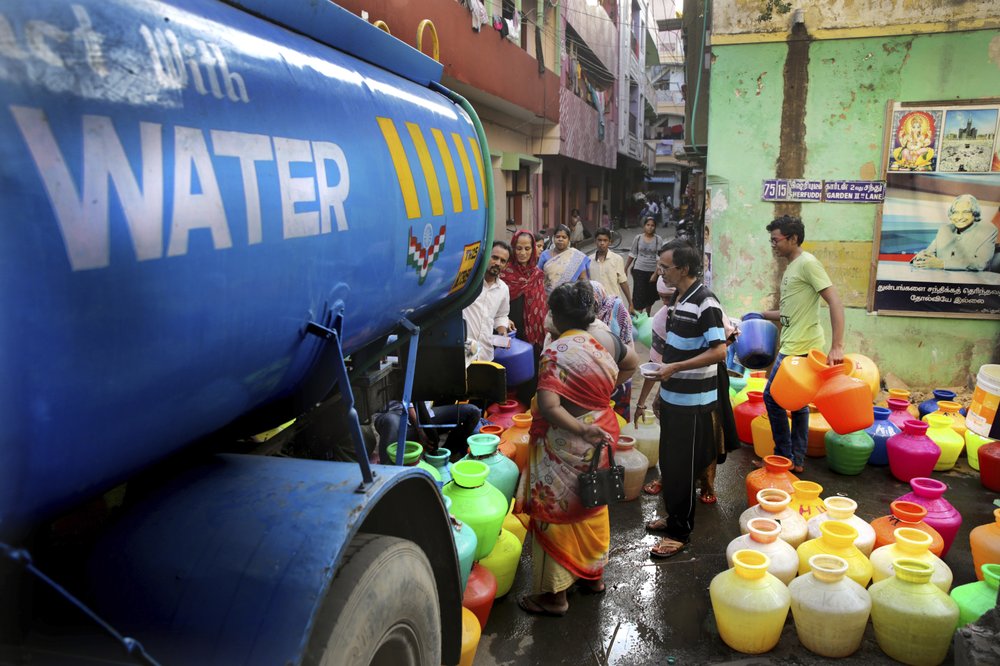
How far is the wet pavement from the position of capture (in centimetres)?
286

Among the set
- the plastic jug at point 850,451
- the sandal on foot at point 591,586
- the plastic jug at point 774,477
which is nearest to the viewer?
the sandal on foot at point 591,586

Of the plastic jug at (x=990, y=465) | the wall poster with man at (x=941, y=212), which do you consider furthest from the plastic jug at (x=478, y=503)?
the wall poster with man at (x=941, y=212)

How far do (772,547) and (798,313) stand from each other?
1.83 metres

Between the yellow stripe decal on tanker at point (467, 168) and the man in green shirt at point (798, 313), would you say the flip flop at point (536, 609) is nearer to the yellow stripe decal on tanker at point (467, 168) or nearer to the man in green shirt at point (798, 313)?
the yellow stripe decal on tanker at point (467, 168)

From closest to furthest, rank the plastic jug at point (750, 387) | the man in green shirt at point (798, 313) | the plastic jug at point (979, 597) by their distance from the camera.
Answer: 1. the plastic jug at point (979, 597)
2. the man in green shirt at point (798, 313)
3. the plastic jug at point (750, 387)

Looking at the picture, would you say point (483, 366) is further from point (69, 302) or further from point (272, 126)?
point (69, 302)

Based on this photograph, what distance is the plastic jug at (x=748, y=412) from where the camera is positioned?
5.07 m

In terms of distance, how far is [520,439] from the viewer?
4.07 m

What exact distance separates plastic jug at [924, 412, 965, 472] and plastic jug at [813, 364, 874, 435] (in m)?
0.94

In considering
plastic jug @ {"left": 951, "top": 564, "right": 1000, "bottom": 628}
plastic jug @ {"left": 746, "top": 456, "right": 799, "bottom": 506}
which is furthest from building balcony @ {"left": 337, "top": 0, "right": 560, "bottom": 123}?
plastic jug @ {"left": 951, "top": 564, "right": 1000, "bottom": 628}

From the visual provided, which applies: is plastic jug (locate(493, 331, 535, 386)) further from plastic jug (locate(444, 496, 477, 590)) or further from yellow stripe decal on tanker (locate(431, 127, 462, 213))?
yellow stripe decal on tanker (locate(431, 127, 462, 213))

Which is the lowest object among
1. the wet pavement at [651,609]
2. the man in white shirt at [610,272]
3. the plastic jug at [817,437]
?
the wet pavement at [651,609]

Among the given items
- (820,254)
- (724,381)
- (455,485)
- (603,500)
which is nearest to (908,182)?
(820,254)

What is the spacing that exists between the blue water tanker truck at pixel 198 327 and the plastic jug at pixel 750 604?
132 centimetres
